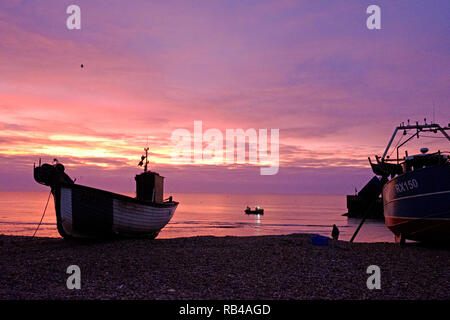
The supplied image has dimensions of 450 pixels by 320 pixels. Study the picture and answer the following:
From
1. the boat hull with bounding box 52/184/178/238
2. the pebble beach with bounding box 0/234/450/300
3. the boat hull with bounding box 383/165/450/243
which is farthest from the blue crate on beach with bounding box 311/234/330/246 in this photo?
the boat hull with bounding box 52/184/178/238

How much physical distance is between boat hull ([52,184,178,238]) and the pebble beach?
2.17 meters

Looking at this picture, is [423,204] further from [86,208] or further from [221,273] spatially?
[86,208]

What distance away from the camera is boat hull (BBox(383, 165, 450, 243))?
53.5 feet

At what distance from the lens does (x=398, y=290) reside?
939 cm

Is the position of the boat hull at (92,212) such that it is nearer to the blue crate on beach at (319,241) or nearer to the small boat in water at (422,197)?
the blue crate on beach at (319,241)

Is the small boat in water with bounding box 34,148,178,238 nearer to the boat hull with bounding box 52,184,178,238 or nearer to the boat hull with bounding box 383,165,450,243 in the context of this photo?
the boat hull with bounding box 52,184,178,238

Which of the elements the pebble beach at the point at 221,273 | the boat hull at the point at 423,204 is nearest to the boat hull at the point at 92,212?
the pebble beach at the point at 221,273

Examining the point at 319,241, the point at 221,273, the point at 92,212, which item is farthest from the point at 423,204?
the point at 92,212

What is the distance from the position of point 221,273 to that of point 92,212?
10.5 meters

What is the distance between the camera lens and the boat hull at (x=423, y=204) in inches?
642

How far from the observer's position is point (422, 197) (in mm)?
17359

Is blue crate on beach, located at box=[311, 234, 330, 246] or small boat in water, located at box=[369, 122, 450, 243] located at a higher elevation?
small boat in water, located at box=[369, 122, 450, 243]
